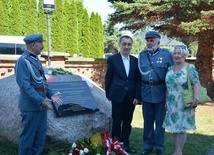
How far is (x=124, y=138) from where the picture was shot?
483 cm

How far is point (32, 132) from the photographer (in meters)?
3.79

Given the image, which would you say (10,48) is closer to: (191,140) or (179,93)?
(191,140)

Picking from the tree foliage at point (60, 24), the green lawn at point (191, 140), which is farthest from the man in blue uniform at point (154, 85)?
the tree foliage at point (60, 24)

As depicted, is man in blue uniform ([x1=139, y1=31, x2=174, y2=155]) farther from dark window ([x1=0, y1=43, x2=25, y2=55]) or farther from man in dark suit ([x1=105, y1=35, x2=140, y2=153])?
dark window ([x1=0, y1=43, x2=25, y2=55])

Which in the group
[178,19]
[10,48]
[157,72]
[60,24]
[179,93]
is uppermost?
[60,24]

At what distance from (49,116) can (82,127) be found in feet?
1.64

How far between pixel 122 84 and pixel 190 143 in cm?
188

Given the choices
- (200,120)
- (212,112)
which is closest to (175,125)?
(200,120)

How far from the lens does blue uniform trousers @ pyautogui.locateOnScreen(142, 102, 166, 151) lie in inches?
181

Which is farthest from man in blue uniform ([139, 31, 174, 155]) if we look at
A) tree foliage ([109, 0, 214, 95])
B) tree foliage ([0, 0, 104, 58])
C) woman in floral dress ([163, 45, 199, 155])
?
tree foliage ([0, 0, 104, 58])

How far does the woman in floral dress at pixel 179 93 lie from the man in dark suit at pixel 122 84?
0.58 m

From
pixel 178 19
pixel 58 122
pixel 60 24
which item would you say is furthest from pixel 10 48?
pixel 58 122

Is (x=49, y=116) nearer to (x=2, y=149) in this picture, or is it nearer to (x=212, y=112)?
(x=2, y=149)

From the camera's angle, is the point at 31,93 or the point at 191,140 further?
the point at 191,140
